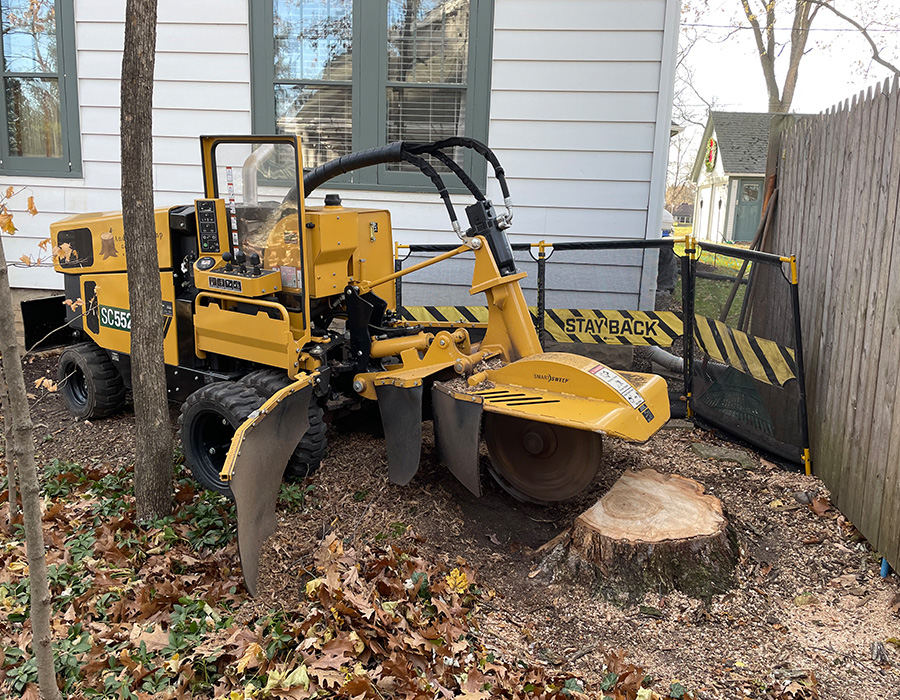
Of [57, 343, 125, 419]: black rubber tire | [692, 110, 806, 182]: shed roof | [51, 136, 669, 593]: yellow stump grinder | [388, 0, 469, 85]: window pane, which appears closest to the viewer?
[51, 136, 669, 593]: yellow stump grinder

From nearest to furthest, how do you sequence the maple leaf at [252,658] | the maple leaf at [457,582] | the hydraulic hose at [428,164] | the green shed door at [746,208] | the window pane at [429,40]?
the maple leaf at [252,658] < the maple leaf at [457,582] < the hydraulic hose at [428,164] < the window pane at [429,40] < the green shed door at [746,208]

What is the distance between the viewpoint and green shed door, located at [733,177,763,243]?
30.2 meters

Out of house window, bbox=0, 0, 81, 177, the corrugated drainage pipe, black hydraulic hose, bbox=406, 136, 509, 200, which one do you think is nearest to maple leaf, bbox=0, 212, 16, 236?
black hydraulic hose, bbox=406, 136, 509, 200

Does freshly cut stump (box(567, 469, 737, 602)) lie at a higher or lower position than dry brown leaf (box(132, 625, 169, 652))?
higher

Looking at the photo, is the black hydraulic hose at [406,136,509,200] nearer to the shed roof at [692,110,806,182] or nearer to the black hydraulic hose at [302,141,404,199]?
the black hydraulic hose at [302,141,404,199]

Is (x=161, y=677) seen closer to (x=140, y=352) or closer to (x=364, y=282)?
(x=140, y=352)

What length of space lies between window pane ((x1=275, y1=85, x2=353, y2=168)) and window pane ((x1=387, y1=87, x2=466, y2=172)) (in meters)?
0.46

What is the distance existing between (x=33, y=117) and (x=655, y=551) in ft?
25.7

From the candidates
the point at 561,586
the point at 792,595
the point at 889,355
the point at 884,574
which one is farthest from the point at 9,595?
the point at 889,355

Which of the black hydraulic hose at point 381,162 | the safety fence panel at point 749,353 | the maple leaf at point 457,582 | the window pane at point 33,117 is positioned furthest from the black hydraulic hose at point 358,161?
the window pane at point 33,117

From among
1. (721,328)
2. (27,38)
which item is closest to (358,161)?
(721,328)

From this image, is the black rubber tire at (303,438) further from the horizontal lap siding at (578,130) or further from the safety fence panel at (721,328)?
the horizontal lap siding at (578,130)

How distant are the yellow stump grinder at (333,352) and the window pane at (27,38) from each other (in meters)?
3.26

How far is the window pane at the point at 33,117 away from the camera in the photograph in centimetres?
754
